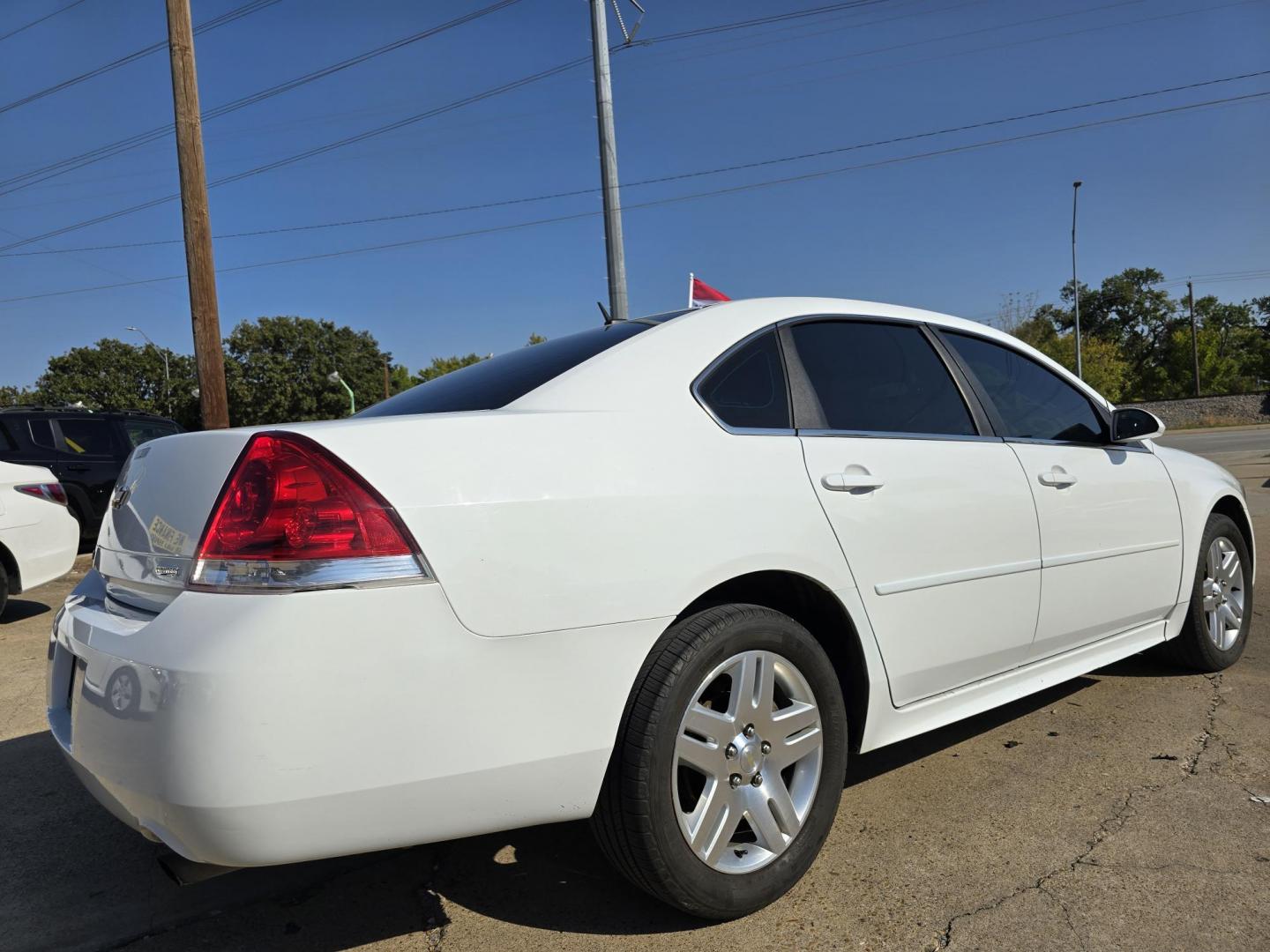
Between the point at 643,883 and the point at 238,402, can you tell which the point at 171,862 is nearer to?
the point at 643,883

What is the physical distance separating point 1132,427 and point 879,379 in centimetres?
134

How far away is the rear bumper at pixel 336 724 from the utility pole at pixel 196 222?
26.5 ft

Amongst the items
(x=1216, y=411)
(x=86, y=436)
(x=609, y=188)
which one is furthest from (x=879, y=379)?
(x=1216, y=411)

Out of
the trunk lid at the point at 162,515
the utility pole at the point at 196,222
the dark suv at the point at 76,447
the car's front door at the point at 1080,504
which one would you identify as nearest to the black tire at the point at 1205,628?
the car's front door at the point at 1080,504

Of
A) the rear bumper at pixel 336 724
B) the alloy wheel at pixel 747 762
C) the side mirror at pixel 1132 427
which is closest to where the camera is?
the rear bumper at pixel 336 724

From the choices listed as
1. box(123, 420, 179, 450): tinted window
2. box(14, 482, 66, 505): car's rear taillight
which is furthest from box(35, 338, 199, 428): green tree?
box(14, 482, 66, 505): car's rear taillight

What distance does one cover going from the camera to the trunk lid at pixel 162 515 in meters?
1.89

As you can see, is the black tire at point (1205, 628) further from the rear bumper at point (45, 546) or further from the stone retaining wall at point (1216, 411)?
the stone retaining wall at point (1216, 411)

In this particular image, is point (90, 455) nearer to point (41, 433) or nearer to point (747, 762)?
point (41, 433)

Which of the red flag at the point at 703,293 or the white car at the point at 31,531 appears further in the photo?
the red flag at the point at 703,293

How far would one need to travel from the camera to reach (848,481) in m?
2.45

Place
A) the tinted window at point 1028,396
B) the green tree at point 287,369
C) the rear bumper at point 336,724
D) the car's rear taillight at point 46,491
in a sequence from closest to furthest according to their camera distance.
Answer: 1. the rear bumper at point 336,724
2. the tinted window at point 1028,396
3. the car's rear taillight at point 46,491
4. the green tree at point 287,369

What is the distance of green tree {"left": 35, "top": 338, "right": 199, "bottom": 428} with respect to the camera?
65562mm

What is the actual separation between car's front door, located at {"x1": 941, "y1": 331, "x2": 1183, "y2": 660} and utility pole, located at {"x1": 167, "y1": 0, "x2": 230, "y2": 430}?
26.1ft
